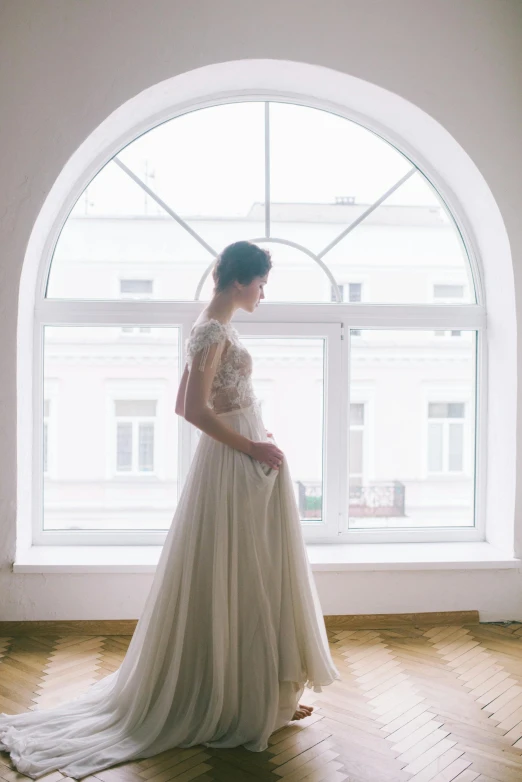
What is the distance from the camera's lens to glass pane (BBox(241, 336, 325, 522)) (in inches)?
152

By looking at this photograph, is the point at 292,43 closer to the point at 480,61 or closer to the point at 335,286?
the point at 480,61

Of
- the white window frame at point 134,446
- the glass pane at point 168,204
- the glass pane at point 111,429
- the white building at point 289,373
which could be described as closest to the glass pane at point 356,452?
the white building at point 289,373

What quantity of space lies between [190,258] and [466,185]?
1522mm

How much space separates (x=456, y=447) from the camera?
3.97m

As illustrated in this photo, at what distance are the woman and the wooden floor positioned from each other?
0.37 feet

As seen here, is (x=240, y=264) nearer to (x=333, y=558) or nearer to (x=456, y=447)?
(x=333, y=558)

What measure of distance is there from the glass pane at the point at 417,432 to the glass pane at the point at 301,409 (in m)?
0.24

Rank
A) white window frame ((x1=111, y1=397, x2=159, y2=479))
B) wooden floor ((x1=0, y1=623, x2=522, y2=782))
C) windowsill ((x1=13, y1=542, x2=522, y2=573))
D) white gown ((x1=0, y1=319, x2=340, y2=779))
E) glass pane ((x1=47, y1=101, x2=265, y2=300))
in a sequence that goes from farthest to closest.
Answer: white window frame ((x1=111, y1=397, x2=159, y2=479))
glass pane ((x1=47, y1=101, x2=265, y2=300))
windowsill ((x1=13, y1=542, x2=522, y2=573))
white gown ((x1=0, y1=319, x2=340, y2=779))
wooden floor ((x1=0, y1=623, x2=522, y2=782))

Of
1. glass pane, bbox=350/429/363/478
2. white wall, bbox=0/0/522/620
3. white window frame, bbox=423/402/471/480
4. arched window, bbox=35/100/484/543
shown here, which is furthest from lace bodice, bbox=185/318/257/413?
white window frame, bbox=423/402/471/480

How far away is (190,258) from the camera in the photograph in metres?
3.74

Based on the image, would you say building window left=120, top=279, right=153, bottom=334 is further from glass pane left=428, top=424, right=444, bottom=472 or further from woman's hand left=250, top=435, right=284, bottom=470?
glass pane left=428, top=424, right=444, bottom=472

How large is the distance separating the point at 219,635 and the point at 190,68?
255 centimetres

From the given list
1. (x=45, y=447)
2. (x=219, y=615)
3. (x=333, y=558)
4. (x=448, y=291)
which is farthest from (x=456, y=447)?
(x=45, y=447)

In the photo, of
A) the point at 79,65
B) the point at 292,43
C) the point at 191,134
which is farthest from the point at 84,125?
the point at 292,43
